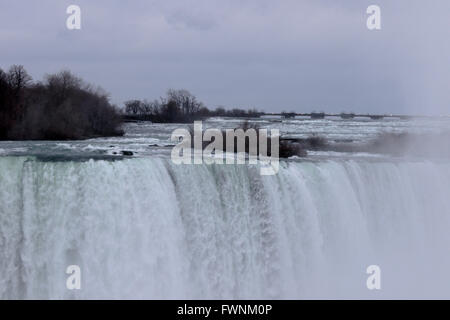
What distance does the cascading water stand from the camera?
40.5 feet

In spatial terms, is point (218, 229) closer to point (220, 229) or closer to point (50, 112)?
point (220, 229)

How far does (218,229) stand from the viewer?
1426cm

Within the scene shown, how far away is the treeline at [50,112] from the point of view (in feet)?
99.6

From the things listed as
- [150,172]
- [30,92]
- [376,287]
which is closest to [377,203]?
[376,287]

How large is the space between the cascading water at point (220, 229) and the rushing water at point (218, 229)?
3cm

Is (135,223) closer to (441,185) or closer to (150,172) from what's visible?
(150,172)

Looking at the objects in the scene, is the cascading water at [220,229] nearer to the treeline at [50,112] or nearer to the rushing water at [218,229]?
the rushing water at [218,229]

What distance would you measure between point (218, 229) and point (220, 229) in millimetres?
54

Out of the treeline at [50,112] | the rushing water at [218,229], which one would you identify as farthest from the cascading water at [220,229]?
the treeline at [50,112]

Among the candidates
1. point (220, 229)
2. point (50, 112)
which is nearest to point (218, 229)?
point (220, 229)

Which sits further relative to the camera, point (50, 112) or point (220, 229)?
point (50, 112)

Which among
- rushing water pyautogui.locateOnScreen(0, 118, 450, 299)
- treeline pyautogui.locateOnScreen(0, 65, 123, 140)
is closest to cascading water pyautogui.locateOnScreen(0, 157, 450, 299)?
rushing water pyautogui.locateOnScreen(0, 118, 450, 299)

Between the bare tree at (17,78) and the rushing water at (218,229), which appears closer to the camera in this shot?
the rushing water at (218,229)

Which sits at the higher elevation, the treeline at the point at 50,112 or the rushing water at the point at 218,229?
the treeline at the point at 50,112
